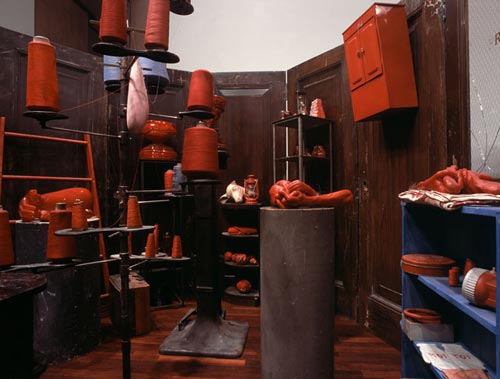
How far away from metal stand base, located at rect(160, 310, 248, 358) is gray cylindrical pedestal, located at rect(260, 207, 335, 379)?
2.37 feet

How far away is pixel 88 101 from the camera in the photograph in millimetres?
3203

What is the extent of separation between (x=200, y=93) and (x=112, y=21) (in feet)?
2.18

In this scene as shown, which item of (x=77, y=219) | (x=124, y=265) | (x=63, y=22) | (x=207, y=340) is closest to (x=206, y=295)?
(x=207, y=340)

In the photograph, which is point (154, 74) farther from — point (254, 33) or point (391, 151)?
point (391, 151)

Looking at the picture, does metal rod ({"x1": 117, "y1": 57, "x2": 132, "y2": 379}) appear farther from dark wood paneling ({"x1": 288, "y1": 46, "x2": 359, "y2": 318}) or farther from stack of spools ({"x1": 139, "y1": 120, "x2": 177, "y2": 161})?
dark wood paneling ({"x1": 288, "y1": 46, "x2": 359, "y2": 318})

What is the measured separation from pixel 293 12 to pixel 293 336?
3.35 m

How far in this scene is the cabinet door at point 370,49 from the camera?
219cm

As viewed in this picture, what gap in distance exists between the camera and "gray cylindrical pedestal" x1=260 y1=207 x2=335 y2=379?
1710 millimetres

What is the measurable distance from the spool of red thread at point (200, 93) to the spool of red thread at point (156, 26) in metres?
0.49

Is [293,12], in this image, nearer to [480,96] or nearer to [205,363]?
[480,96]

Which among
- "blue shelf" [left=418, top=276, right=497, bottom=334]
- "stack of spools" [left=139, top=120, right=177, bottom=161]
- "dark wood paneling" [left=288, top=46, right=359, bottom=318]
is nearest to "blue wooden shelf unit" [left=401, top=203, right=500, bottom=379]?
"blue shelf" [left=418, top=276, right=497, bottom=334]

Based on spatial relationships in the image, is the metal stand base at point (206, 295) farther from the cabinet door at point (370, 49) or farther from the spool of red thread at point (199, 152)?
the cabinet door at point (370, 49)

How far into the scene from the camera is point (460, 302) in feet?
4.30

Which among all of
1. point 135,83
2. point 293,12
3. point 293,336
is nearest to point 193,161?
point 135,83
